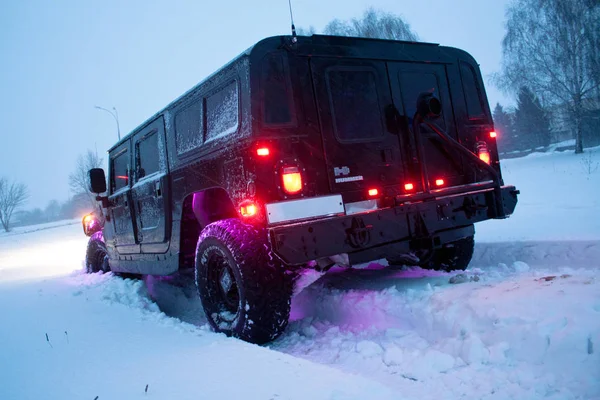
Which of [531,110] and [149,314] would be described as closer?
[149,314]

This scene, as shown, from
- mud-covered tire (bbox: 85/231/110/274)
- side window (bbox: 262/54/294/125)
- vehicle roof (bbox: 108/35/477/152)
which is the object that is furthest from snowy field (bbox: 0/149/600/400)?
mud-covered tire (bbox: 85/231/110/274)

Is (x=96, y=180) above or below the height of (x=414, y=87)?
below

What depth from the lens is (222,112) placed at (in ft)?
11.5

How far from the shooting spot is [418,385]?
7.55 ft

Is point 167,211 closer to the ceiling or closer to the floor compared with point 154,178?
closer to the floor

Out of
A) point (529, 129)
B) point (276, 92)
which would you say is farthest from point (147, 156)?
point (529, 129)

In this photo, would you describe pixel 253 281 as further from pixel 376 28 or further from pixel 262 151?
pixel 376 28

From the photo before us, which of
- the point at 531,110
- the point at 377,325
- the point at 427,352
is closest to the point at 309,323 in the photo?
the point at 377,325

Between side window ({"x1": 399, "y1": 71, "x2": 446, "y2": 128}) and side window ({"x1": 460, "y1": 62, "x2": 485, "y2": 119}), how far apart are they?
420 millimetres

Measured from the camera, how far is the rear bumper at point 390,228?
289 centimetres

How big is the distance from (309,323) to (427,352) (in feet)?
4.30

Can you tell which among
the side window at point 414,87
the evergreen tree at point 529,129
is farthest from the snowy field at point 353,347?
the evergreen tree at point 529,129

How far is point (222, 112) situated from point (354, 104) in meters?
1.12

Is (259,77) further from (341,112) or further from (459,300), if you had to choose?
(459,300)
